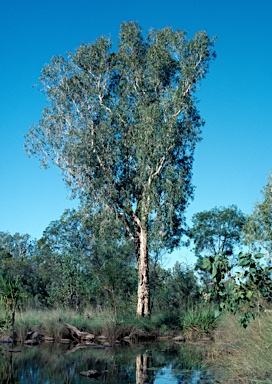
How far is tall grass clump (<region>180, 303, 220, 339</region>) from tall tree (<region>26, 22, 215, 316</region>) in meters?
3.43

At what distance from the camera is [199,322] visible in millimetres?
19500

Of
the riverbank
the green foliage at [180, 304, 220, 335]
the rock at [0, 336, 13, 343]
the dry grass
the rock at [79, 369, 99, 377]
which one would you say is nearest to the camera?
the dry grass

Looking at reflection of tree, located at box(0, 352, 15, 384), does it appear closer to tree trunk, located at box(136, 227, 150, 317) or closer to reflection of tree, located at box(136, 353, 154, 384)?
reflection of tree, located at box(136, 353, 154, 384)

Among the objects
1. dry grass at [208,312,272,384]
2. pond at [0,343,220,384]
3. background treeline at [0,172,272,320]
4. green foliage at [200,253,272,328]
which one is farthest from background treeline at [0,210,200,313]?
green foliage at [200,253,272,328]

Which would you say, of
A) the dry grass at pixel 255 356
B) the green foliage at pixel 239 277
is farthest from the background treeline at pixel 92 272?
the green foliage at pixel 239 277

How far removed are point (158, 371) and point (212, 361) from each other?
136cm

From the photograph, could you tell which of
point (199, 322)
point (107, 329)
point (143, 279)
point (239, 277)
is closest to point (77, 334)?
point (107, 329)

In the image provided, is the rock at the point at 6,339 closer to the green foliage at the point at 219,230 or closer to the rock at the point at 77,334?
the rock at the point at 77,334

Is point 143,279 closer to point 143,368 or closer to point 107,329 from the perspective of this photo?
point 107,329

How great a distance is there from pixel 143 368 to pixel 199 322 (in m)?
8.55

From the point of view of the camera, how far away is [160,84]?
80.1ft

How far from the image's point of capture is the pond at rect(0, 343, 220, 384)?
9.61 meters

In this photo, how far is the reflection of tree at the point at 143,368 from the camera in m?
9.62

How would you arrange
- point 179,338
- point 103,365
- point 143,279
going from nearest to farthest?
1. point 103,365
2. point 179,338
3. point 143,279
